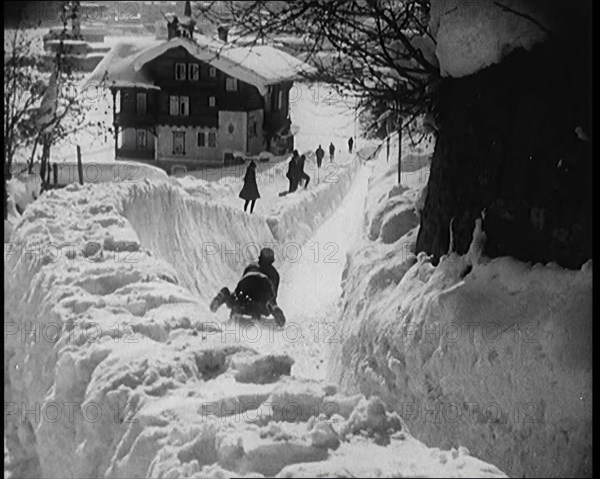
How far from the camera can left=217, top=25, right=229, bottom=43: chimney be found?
764 cm

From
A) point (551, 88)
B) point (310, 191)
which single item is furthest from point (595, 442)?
point (310, 191)

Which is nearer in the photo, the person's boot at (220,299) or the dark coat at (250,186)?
the person's boot at (220,299)

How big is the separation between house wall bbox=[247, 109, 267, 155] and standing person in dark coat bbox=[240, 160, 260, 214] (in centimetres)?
13

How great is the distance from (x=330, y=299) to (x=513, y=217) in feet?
11.9

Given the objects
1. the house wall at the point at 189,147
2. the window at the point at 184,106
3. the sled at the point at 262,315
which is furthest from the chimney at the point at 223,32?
the sled at the point at 262,315

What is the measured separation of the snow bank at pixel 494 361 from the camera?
540 centimetres

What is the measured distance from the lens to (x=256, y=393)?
4.55m

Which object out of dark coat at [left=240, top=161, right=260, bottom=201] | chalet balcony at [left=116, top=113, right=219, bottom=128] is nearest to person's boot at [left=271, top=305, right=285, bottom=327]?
dark coat at [left=240, top=161, right=260, bottom=201]

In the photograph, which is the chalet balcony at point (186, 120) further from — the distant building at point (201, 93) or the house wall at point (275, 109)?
the house wall at point (275, 109)

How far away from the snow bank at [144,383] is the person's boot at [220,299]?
0.56 m

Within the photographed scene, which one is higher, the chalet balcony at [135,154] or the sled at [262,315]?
the chalet balcony at [135,154]

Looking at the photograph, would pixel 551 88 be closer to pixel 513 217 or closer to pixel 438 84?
pixel 513 217

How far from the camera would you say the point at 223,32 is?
7727 mm

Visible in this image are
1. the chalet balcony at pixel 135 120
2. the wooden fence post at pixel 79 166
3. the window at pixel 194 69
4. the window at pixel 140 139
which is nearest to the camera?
the window at pixel 194 69
